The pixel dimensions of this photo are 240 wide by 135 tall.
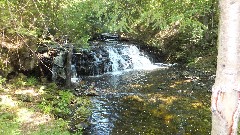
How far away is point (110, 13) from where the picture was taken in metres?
4.93

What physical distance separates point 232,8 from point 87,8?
9.76m

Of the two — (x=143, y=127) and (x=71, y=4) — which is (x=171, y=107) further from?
(x=71, y=4)

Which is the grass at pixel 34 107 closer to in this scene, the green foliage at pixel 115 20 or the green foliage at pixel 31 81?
the green foliage at pixel 31 81

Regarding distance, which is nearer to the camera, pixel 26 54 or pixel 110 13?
pixel 110 13

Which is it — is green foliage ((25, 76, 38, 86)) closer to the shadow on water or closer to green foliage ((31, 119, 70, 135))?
the shadow on water

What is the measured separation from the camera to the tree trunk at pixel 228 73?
6.24ft

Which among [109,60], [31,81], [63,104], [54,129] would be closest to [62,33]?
[54,129]

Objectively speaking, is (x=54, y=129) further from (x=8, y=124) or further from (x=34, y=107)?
(x=34, y=107)

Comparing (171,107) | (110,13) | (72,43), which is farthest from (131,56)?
(110,13)

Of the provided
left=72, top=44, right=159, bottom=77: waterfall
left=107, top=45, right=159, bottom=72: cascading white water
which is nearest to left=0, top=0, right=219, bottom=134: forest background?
left=107, top=45, right=159, bottom=72: cascading white water

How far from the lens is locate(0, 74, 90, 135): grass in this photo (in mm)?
7457

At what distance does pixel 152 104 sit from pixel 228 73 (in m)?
8.70

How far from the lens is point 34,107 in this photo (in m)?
9.12

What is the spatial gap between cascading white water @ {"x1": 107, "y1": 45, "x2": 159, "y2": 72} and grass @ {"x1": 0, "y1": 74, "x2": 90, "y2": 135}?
671cm
